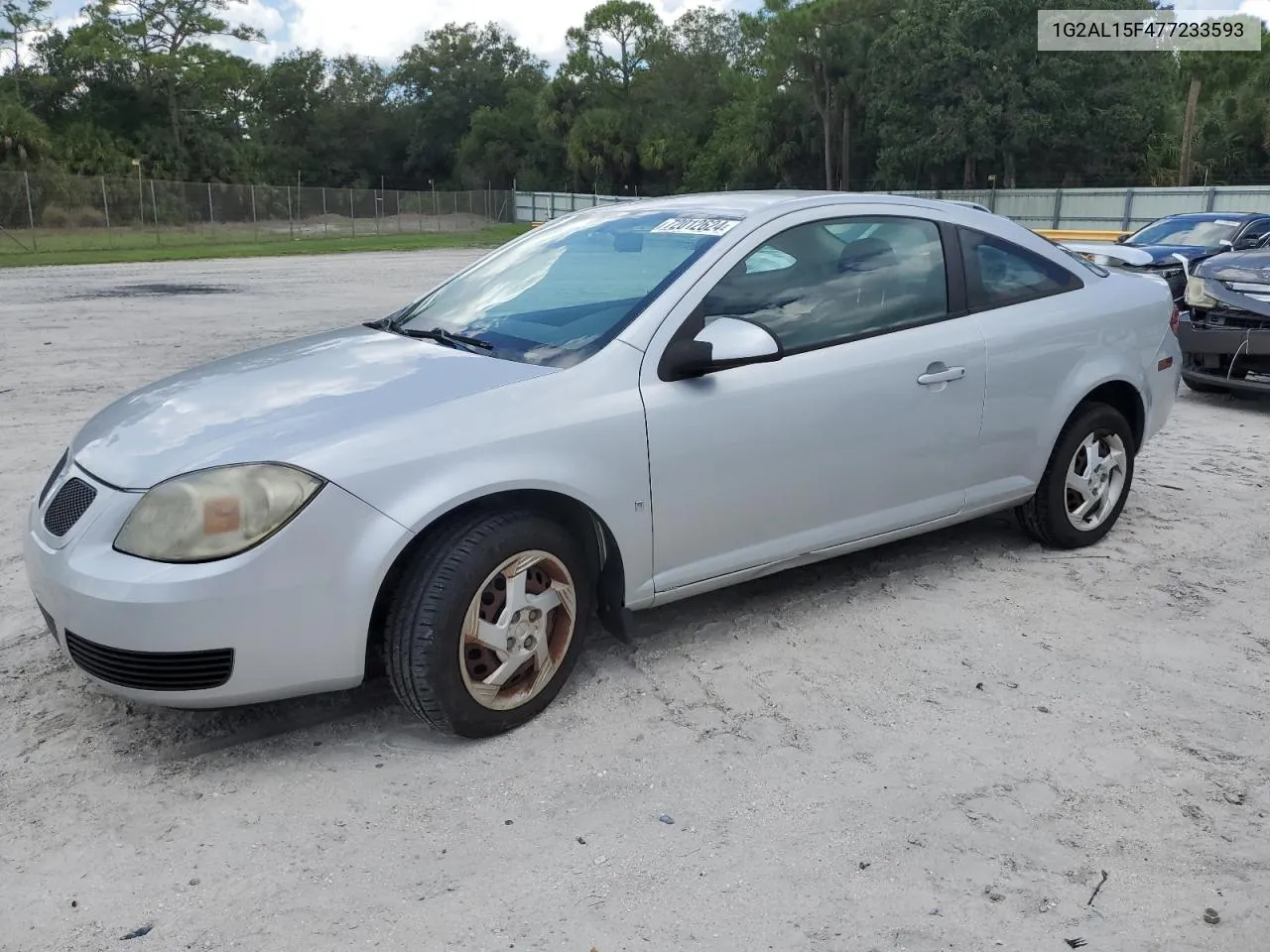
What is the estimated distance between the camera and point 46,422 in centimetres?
775

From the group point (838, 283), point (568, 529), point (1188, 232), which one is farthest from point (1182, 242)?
point (568, 529)

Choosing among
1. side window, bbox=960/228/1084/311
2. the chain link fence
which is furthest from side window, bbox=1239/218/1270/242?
the chain link fence

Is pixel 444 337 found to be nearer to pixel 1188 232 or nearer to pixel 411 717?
pixel 411 717

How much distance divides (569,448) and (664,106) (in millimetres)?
86391

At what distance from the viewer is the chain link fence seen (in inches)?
1399

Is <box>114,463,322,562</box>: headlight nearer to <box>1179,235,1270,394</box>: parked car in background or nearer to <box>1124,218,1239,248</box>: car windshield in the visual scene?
<box>1179,235,1270,394</box>: parked car in background

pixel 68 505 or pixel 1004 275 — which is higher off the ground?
pixel 1004 275

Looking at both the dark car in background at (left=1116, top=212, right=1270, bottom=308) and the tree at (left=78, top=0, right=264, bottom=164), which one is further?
the tree at (left=78, top=0, right=264, bottom=164)

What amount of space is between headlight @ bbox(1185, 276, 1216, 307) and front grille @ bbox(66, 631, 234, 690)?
8.20 meters

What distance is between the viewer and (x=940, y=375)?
14.3 ft

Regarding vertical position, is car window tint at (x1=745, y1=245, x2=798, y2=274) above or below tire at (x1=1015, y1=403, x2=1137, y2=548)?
above

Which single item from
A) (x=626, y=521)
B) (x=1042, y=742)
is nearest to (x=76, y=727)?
(x=626, y=521)

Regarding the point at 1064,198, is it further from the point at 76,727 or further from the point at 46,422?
the point at 76,727

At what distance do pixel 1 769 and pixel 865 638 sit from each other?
9.50ft
